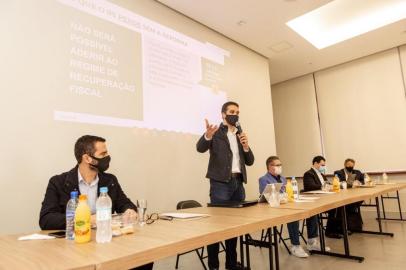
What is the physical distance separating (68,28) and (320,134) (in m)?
5.45

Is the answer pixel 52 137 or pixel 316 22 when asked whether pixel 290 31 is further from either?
pixel 52 137

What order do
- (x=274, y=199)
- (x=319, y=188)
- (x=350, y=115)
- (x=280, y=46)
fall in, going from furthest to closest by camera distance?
(x=350, y=115) → (x=280, y=46) → (x=319, y=188) → (x=274, y=199)

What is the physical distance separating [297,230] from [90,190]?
2227 millimetres

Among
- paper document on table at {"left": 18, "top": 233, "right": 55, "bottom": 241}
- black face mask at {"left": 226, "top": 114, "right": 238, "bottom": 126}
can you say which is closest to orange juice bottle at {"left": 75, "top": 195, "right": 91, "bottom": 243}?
paper document on table at {"left": 18, "top": 233, "right": 55, "bottom": 241}

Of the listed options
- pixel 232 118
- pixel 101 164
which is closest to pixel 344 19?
pixel 232 118

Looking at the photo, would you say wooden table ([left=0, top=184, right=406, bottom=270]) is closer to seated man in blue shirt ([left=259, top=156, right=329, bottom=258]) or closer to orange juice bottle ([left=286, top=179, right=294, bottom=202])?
orange juice bottle ([left=286, top=179, right=294, bottom=202])

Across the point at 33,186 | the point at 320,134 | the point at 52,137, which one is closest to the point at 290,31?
the point at 320,134

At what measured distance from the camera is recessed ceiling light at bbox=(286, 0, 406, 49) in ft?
14.7

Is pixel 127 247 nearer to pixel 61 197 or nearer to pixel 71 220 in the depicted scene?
pixel 71 220

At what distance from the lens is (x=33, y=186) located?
8.01 ft

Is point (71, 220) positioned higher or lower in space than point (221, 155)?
lower

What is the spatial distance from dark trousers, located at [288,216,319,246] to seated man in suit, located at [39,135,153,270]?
191 centimetres

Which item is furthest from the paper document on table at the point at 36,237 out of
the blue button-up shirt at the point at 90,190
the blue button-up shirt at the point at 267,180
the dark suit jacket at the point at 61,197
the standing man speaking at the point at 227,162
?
the blue button-up shirt at the point at 267,180

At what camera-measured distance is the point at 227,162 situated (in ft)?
8.04
